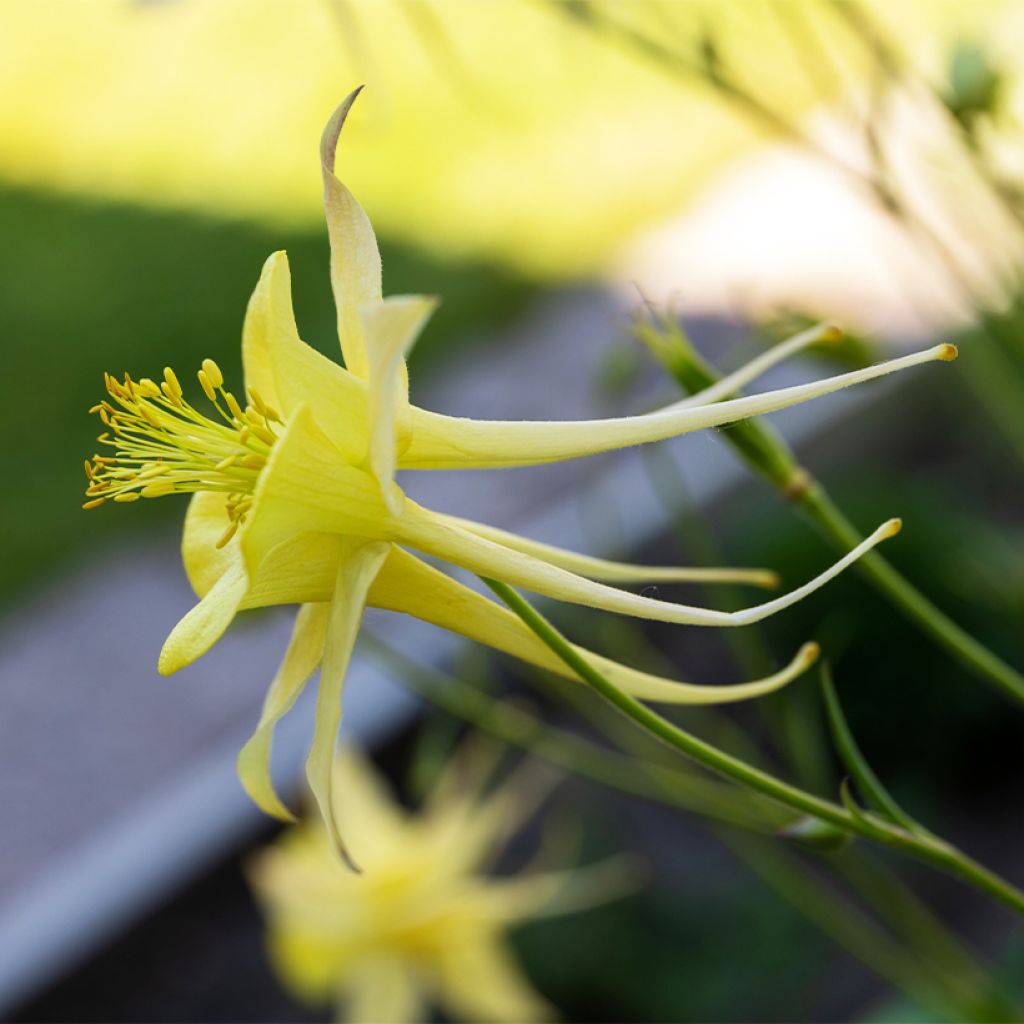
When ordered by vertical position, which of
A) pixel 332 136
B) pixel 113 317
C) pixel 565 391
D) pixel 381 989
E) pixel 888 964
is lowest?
pixel 888 964

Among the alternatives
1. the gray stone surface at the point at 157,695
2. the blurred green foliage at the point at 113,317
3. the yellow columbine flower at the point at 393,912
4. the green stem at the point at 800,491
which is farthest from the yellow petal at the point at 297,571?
the blurred green foliage at the point at 113,317

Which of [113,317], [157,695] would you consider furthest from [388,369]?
[113,317]

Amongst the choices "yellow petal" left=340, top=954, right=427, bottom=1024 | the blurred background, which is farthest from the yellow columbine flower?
the blurred background

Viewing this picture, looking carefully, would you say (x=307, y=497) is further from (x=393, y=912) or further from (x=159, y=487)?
(x=393, y=912)

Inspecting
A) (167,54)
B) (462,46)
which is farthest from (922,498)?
(167,54)

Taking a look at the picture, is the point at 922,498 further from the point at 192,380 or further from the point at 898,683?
the point at 192,380

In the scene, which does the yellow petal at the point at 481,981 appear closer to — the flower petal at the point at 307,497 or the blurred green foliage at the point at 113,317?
the flower petal at the point at 307,497

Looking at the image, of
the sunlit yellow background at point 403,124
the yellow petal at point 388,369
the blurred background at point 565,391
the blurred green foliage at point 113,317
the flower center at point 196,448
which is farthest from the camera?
the sunlit yellow background at point 403,124
